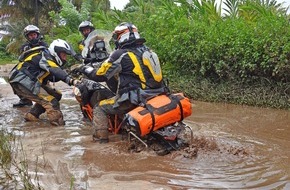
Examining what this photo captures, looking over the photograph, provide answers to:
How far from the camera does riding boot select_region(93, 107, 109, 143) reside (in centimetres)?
622

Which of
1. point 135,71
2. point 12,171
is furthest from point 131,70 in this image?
point 12,171

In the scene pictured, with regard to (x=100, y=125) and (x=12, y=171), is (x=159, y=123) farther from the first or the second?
(x=12, y=171)

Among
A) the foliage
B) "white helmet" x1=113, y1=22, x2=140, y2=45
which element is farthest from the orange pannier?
the foliage

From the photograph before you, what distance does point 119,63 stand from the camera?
18.7ft

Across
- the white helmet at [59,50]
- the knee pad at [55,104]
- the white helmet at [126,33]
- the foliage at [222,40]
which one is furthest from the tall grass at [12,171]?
the foliage at [222,40]

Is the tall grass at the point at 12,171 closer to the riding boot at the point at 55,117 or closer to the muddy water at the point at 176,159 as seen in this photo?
the muddy water at the point at 176,159

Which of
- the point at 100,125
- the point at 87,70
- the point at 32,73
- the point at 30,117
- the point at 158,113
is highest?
the point at 87,70

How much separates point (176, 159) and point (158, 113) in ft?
1.82

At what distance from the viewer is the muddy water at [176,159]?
456 centimetres

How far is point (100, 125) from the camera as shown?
6242 mm

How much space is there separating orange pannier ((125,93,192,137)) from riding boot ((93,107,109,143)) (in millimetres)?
807

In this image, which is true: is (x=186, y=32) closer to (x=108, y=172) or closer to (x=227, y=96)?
(x=227, y=96)

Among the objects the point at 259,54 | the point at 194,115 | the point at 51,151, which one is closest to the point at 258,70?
the point at 259,54

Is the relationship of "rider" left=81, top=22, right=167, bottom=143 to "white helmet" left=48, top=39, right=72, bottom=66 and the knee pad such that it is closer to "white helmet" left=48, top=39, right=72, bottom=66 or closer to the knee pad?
"white helmet" left=48, top=39, right=72, bottom=66
